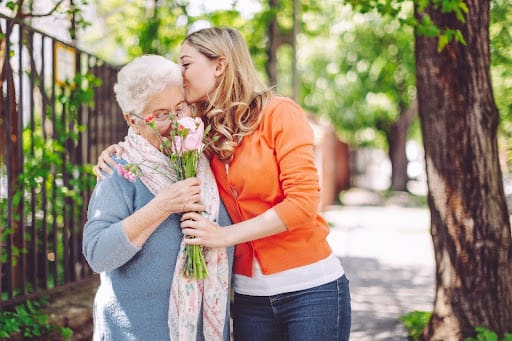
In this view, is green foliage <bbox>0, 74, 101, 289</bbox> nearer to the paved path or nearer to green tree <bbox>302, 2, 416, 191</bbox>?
the paved path

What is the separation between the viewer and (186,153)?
221 cm

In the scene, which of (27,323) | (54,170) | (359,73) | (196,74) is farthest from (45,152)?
(359,73)

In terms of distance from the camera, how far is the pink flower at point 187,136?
2170 millimetres


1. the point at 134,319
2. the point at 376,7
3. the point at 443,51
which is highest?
the point at 376,7

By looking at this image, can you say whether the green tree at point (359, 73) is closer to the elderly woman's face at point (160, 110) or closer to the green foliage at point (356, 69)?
the green foliage at point (356, 69)

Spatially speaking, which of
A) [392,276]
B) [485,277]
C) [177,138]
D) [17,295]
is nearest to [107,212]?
[177,138]

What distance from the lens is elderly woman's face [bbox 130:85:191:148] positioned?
2.30 metres

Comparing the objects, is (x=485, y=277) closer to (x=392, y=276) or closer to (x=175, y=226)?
(x=175, y=226)

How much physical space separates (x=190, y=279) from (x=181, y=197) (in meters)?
0.30

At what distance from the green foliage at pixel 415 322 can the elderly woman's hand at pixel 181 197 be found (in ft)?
13.4

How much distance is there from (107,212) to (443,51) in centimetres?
352

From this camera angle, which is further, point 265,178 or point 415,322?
point 415,322

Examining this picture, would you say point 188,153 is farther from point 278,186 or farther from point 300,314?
point 300,314

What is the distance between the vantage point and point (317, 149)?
59.1 ft
